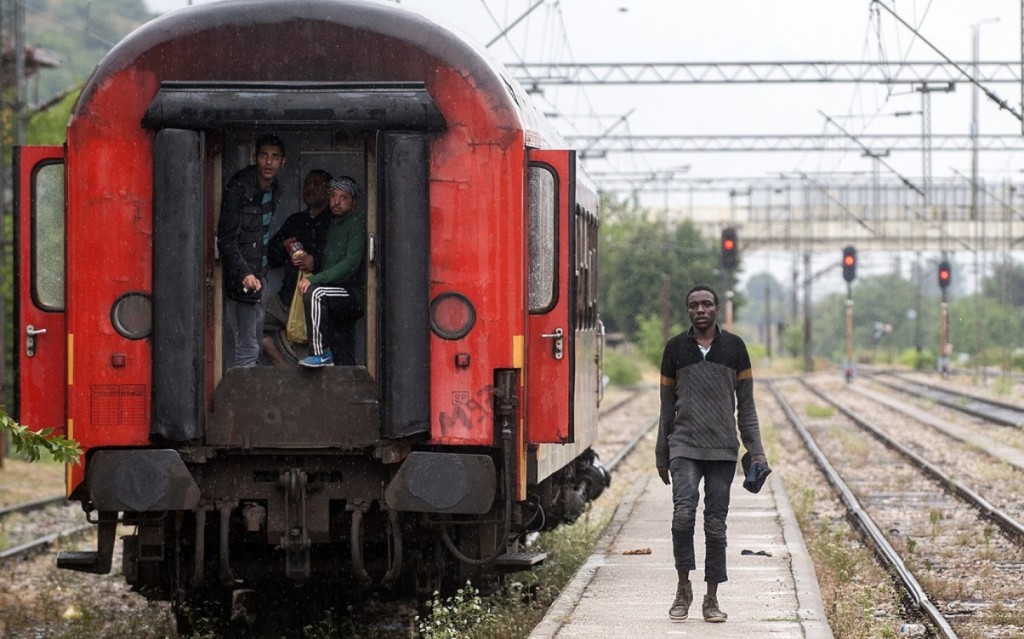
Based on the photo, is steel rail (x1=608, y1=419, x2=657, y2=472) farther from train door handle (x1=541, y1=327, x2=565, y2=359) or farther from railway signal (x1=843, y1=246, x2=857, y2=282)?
railway signal (x1=843, y1=246, x2=857, y2=282)

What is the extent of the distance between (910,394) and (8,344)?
28418mm

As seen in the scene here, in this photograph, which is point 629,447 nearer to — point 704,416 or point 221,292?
point 704,416

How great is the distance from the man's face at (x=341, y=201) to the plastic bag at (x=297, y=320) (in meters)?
0.46

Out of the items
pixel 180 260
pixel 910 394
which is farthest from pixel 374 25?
pixel 910 394

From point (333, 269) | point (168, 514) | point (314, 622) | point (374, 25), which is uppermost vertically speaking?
point (374, 25)

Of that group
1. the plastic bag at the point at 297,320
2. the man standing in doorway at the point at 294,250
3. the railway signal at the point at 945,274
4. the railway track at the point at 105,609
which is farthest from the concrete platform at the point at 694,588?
the railway signal at the point at 945,274

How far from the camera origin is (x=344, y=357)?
916 cm

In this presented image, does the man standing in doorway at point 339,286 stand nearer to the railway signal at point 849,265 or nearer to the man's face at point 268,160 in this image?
the man's face at point 268,160

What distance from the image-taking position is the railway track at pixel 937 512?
37.8 ft

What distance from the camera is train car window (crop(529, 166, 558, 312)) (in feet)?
30.0

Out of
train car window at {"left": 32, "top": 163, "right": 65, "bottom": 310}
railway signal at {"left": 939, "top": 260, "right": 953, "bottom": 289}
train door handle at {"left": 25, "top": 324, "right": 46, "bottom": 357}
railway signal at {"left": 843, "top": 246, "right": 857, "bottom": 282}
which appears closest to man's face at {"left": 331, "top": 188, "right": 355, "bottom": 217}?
train car window at {"left": 32, "top": 163, "right": 65, "bottom": 310}

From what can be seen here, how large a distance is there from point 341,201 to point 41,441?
1945mm

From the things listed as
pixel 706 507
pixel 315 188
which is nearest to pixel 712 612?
pixel 706 507

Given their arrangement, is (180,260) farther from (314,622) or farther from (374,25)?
(314,622)
